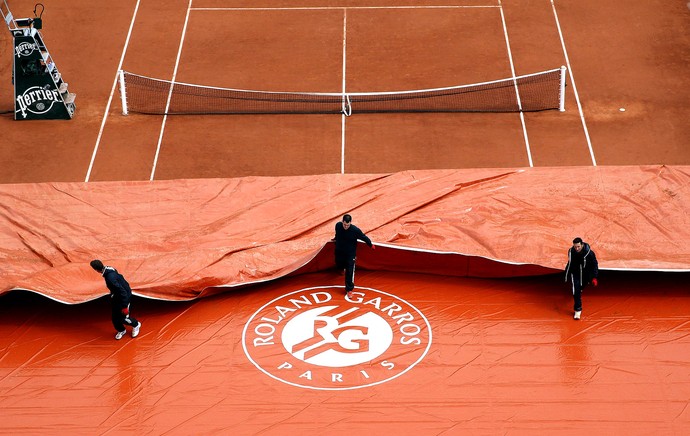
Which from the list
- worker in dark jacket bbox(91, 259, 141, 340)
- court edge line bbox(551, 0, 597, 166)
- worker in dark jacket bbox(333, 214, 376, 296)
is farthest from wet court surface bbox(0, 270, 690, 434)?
court edge line bbox(551, 0, 597, 166)

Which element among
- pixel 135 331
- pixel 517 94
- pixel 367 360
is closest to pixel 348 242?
pixel 367 360

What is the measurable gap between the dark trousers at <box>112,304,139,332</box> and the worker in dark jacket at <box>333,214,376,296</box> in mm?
3090

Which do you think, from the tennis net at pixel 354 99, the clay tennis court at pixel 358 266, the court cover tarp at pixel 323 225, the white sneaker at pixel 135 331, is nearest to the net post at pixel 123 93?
the tennis net at pixel 354 99

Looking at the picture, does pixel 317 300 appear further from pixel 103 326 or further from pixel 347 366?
pixel 103 326

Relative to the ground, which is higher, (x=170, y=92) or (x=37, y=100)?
(x=170, y=92)

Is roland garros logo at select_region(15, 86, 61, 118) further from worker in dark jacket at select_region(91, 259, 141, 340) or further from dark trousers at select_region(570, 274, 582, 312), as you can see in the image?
dark trousers at select_region(570, 274, 582, 312)

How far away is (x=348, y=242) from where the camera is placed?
47.6ft

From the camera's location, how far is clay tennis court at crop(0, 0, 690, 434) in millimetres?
12930

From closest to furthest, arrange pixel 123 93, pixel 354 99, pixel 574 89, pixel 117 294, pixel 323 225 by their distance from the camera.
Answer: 1. pixel 117 294
2. pixel 323 225
3. pixel 123 93
4. pixel 354 99
5. pixel 574 89

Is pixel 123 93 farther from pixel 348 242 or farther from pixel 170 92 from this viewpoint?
pixel 348 242

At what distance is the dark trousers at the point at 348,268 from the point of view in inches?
572

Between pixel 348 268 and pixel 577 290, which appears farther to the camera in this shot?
pixel 348 268

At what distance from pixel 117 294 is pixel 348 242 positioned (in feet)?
10.9

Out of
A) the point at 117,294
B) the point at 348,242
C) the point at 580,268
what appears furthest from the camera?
the point at 348,242
